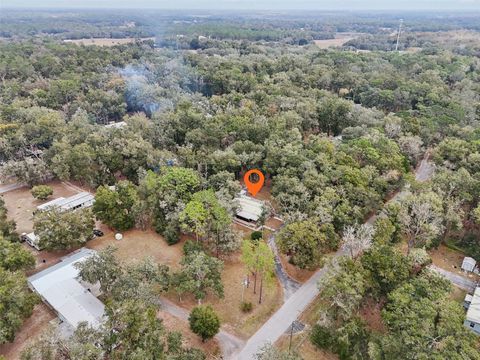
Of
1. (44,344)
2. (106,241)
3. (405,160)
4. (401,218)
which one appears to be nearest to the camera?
(44,344)

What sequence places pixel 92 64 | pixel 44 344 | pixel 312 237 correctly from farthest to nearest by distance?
1. pixel 92 64
2. pixel 312 237
3. pixel 44 344

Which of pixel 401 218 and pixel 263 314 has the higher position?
pixel 401 218

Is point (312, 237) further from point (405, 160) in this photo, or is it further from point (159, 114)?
point (159, 114)

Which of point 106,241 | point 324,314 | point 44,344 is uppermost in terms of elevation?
point 44,344

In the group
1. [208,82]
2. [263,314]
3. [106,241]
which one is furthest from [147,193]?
[208,82]

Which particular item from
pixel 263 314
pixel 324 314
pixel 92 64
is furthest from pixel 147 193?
pixel 92 64

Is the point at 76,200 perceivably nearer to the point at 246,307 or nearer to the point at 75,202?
the point at 75,202

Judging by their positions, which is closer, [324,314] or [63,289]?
[324,314]

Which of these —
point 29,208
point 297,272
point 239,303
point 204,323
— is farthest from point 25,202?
point 297,272
